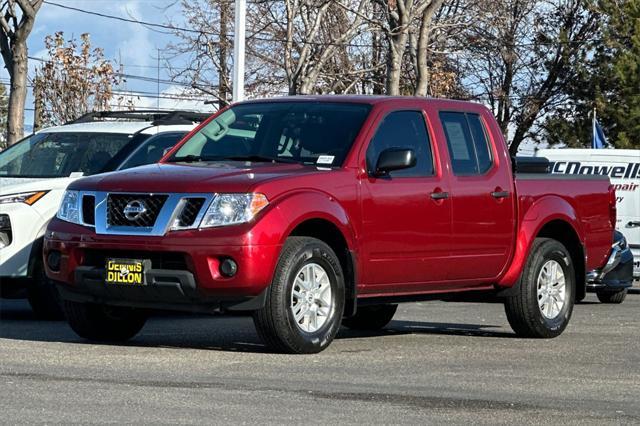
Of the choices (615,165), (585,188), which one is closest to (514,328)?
(585,188)

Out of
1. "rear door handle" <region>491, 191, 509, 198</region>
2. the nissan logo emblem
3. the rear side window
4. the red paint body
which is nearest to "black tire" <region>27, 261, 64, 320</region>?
the red paint body

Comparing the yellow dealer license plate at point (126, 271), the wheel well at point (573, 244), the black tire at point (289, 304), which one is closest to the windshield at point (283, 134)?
the black tire at point (289, 304)

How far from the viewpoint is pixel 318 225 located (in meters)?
10.6

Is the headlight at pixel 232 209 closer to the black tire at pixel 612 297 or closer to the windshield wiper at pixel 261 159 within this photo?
the windshield wiper at pixel 261 159

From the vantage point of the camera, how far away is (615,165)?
21.6 m

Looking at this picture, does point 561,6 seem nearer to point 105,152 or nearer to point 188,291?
point 105,152

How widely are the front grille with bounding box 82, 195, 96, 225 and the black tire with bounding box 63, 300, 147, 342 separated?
74cm

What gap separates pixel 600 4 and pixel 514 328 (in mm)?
36589

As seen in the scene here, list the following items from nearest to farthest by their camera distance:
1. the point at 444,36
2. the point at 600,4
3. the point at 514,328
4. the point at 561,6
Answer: the point at 514,328 → the point at 444,36 → the point at 600,4 → the point at 561,6

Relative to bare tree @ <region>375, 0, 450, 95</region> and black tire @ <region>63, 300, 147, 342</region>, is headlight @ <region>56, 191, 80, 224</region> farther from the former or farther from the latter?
bare tree @ <region>375, 0, 450, 95</region>

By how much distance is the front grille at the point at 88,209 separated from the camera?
34.9 ft

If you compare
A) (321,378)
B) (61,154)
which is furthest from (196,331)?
(321,378)

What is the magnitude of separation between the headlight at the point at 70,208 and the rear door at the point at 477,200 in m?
2.84

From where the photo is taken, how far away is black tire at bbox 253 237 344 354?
1009cm
